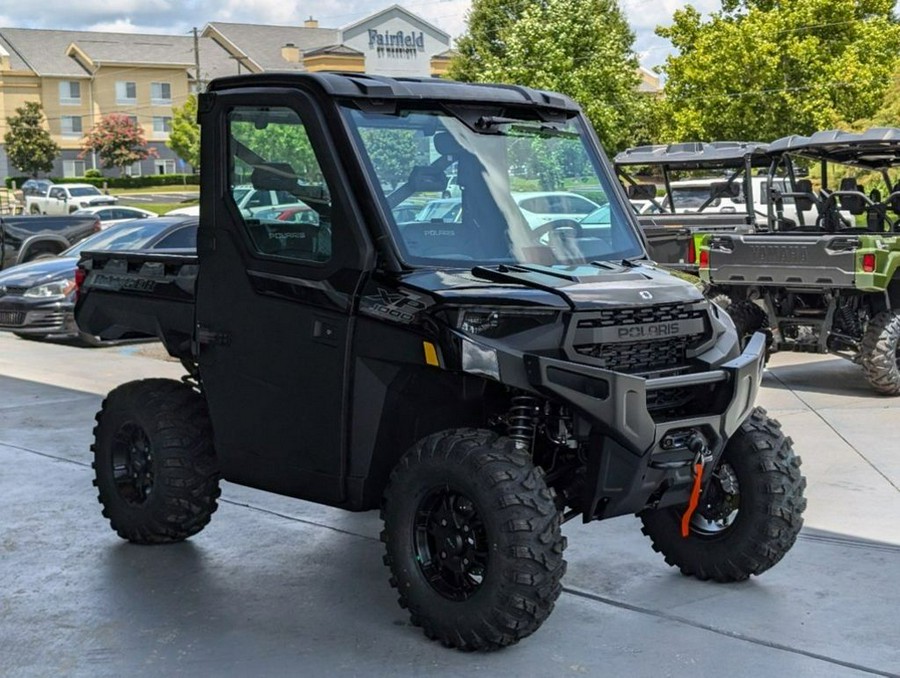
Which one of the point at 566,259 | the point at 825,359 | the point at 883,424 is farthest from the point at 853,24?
the point at 566,259

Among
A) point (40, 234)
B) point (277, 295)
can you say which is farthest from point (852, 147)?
point (40, 234)

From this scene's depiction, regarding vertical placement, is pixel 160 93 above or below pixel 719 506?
above

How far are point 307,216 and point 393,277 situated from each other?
1.83ft

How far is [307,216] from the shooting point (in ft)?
18.6

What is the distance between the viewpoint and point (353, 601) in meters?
5.87

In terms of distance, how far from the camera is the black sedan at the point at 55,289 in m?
15.8

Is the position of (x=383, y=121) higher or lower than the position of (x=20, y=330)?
higher

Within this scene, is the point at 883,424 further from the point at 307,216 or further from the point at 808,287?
the point at 307,216

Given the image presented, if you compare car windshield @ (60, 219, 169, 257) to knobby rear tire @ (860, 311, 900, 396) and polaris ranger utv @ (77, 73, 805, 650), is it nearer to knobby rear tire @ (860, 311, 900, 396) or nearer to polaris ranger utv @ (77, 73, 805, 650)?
knobby rear tire @ (860, 311, 900, 396)

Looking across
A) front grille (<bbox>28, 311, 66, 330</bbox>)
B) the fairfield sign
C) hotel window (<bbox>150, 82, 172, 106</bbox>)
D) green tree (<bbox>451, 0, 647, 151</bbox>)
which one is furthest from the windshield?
hotel window (<bbox>150, 82, 172, 106</bbox>)

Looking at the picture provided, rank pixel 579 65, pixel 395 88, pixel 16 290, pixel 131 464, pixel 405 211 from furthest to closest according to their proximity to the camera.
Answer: pixel 579 65, pixel 16 290, pixel 131 464, pixel 395 88, pixel 405 211

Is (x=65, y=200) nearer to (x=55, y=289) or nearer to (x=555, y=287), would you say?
(x=55, y=289)

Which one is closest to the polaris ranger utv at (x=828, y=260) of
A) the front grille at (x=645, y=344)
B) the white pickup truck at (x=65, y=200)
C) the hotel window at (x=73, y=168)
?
the front grille at (x=645, y=344)

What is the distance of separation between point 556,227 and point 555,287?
28.2 inches
